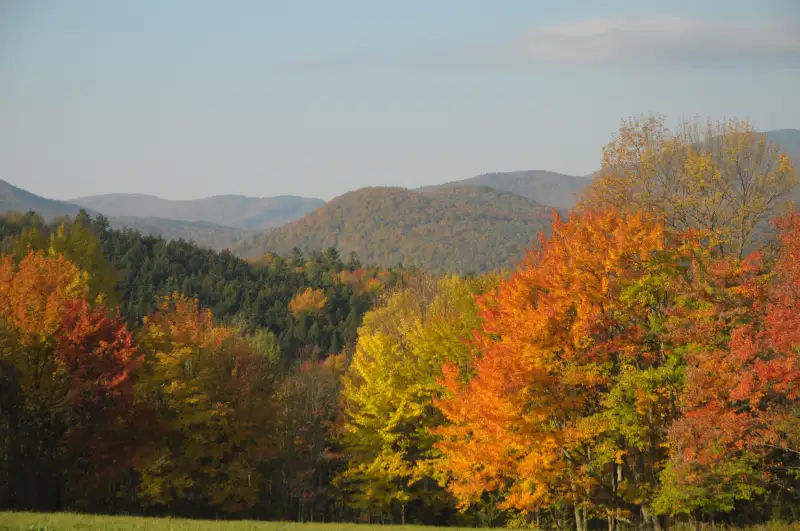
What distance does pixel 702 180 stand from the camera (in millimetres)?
43406

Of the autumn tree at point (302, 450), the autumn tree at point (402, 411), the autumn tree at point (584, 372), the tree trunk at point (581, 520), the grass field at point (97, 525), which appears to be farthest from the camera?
the autumn tree at point (302, 450)

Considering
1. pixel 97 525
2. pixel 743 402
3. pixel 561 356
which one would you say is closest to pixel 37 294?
pixel 97 525

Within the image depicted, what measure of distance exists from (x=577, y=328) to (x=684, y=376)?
14.3 feet

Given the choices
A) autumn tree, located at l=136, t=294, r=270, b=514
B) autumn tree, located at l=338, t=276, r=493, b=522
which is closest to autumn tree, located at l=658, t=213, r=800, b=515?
autumn tree, located at l=338, t=276, r=493, b=522

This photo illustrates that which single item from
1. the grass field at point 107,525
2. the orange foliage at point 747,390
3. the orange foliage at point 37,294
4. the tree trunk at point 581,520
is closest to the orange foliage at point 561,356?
the tree trunk at point 581,520

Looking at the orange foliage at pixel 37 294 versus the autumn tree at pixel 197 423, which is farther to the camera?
the autumn tree at pixel 197 423

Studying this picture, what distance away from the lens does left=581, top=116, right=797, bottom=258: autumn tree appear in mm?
43656

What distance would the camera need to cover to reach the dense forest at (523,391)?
1229 inches

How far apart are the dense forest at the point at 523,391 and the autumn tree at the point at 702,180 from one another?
0.46 feet

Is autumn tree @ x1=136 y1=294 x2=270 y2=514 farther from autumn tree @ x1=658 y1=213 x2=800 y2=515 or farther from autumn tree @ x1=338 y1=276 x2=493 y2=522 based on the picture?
autumn tree @ x1=658 y1=213 x2=800 y2=515

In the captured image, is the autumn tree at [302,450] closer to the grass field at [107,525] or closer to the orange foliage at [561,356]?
the orange foliage at [561,356]

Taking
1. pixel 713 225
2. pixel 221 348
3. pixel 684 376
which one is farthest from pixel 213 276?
pixel 684 376

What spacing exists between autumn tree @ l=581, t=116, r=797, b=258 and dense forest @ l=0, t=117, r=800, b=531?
0.46 ft

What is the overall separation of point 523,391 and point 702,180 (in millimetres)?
16706
